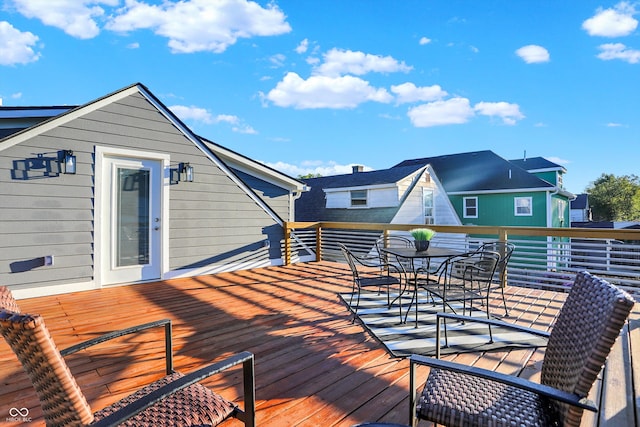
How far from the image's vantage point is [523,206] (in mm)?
14172

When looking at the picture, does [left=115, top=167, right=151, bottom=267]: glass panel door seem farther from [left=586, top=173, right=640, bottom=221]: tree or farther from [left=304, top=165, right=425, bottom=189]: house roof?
[left=586, top=173, right=640, bottom=221]: tree

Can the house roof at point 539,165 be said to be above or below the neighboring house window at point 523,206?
above

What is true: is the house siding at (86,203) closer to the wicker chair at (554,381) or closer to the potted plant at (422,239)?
the potted plant at (422,239)

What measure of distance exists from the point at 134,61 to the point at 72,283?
7.55 metres

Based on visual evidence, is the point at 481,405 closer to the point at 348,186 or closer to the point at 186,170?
the point at 186,170

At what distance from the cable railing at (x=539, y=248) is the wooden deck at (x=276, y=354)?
0.55 meters

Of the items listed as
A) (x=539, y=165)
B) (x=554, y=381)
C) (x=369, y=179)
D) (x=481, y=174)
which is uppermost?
(x=539, y=165)

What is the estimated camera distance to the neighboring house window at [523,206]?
14.0 m

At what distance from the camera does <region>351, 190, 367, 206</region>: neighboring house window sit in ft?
43.4

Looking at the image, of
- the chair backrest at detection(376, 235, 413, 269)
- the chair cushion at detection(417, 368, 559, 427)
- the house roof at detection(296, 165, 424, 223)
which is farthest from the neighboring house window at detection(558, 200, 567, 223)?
the chair cushion at detection(417, 368, 559, 427)

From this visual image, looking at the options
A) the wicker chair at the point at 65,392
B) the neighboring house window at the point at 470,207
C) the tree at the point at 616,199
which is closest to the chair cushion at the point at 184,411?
the wicker chair at the point at 65,392

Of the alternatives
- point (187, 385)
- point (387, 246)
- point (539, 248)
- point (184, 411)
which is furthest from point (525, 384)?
point (387, 246)

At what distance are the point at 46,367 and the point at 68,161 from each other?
4.77 m

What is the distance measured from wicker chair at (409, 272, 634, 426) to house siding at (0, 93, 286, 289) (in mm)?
5231
